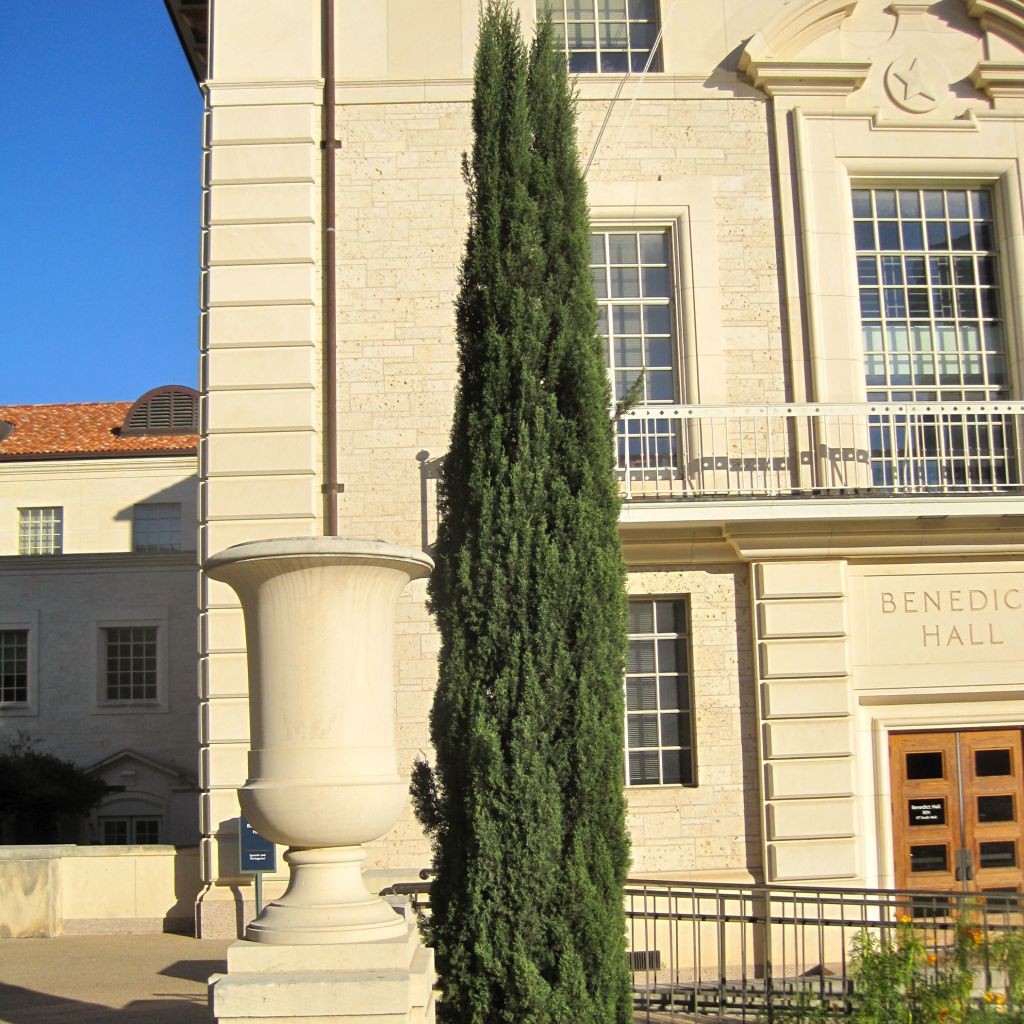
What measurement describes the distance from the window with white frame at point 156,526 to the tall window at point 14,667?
3.43 meters

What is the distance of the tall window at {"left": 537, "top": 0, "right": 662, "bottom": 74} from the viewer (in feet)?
49.7

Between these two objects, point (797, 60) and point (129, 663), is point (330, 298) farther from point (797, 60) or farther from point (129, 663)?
point (129, 663)

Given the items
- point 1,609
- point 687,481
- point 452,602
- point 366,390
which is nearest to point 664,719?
point 687,481

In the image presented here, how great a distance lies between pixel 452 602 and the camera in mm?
8391

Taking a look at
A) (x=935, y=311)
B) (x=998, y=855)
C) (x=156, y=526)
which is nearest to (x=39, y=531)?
(x=156, y=526)

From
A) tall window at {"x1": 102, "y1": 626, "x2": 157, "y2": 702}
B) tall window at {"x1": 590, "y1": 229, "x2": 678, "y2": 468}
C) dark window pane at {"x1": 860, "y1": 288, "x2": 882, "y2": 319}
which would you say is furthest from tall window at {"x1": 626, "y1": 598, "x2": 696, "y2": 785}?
tall window at {"x1": 102, "y1": 626, "x2": 157, "y2": 702}

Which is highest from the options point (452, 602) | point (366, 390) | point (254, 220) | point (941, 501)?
point (254, 220)

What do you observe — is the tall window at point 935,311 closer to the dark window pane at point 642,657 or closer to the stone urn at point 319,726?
the dark window pane at point 642,657

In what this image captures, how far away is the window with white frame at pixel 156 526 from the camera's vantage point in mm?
31578

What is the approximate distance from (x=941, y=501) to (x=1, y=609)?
22.2 m

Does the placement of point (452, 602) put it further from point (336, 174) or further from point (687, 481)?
point (336, 174)

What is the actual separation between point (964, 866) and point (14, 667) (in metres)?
21.8

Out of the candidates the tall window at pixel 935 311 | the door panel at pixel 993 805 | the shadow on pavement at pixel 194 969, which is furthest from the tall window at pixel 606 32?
the shadow on pavement at pixel 194 969

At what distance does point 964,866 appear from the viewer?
1370 cm
